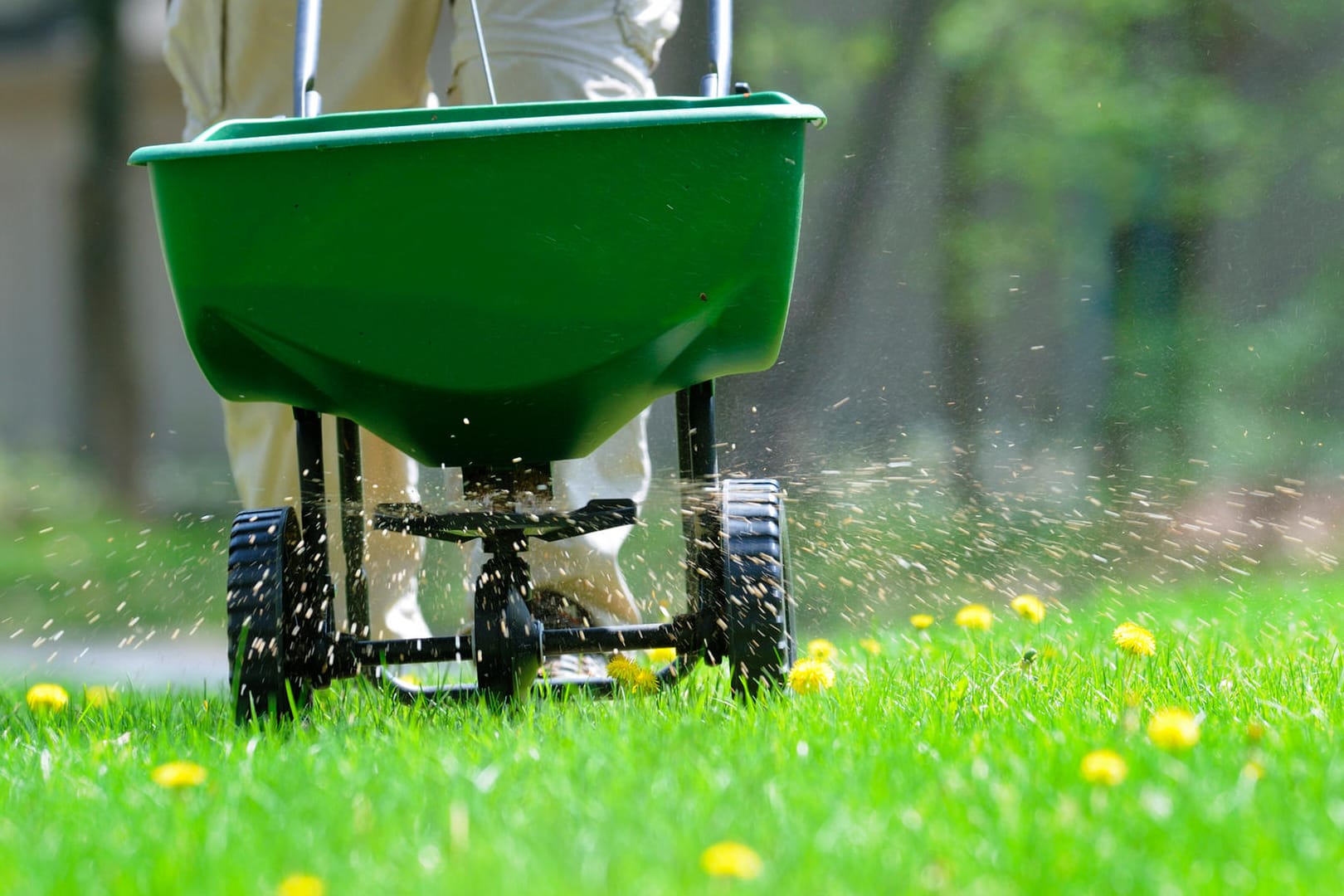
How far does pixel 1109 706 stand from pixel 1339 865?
670 mm

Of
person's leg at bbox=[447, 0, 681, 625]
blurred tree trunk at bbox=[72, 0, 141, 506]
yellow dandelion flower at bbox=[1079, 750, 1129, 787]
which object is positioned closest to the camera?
yellow dandelion flower at bbox=[1079, 750, 1129, 787]

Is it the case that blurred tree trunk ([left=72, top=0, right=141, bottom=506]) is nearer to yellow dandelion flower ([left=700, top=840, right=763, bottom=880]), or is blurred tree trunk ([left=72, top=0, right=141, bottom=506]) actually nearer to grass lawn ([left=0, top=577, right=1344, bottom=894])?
grass lawn ([left=0, top=577, right=1344, bottom=894])

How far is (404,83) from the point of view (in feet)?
7.49

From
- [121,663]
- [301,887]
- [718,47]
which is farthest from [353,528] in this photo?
[121,663]

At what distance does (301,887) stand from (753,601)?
0.86 meters

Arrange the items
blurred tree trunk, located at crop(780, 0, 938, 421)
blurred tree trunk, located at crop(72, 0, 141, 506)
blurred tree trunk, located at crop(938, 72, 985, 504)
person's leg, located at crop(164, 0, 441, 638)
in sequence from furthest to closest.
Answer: blurred tree trunk, located at crop(72, 0, 141, 506) < blurred tree trunk, located at crop(938, 72, 985, 504) < blurred tree trunk, located at crop(780, 0, 938, 421) < person's leg, located at crop(164, 0, 441, 638)

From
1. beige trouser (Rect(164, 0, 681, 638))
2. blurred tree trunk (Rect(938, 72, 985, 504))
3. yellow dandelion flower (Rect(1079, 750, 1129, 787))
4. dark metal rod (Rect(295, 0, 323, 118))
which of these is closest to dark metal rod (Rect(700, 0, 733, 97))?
beige trouser (Rect(164, 0, 681, 638))

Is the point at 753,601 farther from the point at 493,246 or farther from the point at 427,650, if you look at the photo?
the point at 493,246

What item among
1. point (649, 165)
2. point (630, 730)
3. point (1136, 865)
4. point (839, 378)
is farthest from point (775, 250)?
point (839, 378)

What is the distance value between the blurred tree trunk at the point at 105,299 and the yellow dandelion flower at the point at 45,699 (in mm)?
2835

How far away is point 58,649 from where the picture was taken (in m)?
3.29

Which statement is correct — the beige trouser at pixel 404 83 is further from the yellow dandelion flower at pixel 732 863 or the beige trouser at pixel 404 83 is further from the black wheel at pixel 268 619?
the yellow dandelion flower at pixel 732 863

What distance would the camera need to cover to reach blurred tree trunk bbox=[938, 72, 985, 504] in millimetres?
3764

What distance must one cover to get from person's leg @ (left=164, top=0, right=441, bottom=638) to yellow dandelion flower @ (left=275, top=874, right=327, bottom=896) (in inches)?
52.8
